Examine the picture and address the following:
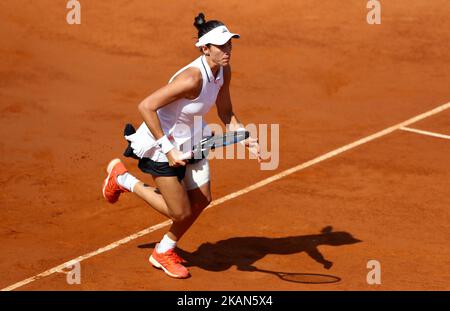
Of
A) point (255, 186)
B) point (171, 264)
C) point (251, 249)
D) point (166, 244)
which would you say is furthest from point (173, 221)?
point (255, 186)

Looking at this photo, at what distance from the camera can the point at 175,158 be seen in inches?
350

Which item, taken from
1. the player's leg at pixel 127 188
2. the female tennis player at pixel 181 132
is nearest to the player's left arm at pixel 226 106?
the female tennis player at pixel 181 132

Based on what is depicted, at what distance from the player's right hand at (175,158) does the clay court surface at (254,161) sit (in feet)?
4.02

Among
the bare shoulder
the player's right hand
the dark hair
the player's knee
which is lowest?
the player's knee

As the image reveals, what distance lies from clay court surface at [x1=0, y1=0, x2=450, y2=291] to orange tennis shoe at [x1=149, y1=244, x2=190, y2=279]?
0.08 m

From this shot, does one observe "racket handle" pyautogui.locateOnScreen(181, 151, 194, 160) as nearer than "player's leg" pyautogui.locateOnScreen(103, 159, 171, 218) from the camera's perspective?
Yes

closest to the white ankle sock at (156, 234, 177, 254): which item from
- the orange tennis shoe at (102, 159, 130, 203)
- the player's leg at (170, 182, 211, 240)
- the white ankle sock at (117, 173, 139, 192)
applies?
the player's leg at (170, 182, 211, 240)

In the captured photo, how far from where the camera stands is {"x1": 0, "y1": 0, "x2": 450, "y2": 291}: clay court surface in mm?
9938

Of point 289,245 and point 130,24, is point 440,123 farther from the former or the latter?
point 130,24

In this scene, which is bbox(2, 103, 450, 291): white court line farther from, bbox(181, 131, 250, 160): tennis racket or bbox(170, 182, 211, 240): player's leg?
bbox(181, 131, 250, 160): tennis racket

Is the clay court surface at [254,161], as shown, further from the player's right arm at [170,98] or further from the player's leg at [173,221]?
the player's right arm at [170,98]

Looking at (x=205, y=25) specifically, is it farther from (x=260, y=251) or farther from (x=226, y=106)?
(x=260, y=251)

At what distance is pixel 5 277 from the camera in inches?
372

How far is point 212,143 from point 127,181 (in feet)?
4.06
